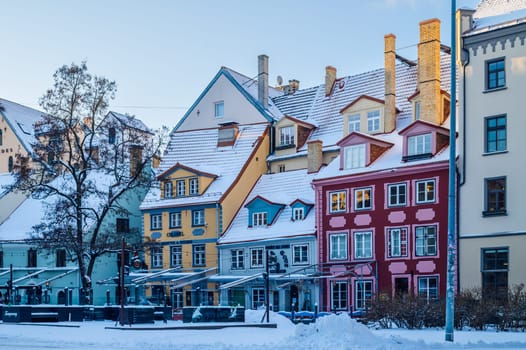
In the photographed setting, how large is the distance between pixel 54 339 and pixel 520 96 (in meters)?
24.3

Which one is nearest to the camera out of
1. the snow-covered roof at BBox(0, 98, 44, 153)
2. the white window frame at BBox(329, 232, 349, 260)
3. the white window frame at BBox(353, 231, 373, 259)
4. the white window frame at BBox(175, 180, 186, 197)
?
the white window frame at BBox(353, 231, 373, 259)

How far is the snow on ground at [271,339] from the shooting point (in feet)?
71.3

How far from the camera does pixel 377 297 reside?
33.4 m

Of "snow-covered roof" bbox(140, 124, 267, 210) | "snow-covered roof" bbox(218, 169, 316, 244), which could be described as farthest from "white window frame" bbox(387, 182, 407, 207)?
"snow-covered roof" bbox(140, 124, 267, 210)

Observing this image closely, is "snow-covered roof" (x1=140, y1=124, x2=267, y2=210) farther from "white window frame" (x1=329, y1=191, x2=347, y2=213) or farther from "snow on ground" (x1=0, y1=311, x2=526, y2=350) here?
"snow on ground" (x1=0, y1=311, x2=526, y2=350)

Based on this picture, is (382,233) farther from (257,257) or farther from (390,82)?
(390,82)

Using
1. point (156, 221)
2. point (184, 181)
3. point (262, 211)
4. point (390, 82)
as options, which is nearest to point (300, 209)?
point (262, 211)

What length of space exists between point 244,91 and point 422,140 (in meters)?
17.8

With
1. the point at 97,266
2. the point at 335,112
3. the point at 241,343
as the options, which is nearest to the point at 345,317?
the point at 241,343

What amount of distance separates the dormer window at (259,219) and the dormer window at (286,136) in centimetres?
571

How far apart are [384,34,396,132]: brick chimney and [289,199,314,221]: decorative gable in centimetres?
654

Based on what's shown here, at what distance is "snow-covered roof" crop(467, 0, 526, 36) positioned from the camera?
3881 cm

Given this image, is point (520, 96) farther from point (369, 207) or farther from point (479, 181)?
point (369, 207)

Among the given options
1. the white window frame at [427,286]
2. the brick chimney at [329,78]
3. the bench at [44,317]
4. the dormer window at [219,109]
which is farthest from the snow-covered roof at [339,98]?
the bench at [44,317]
